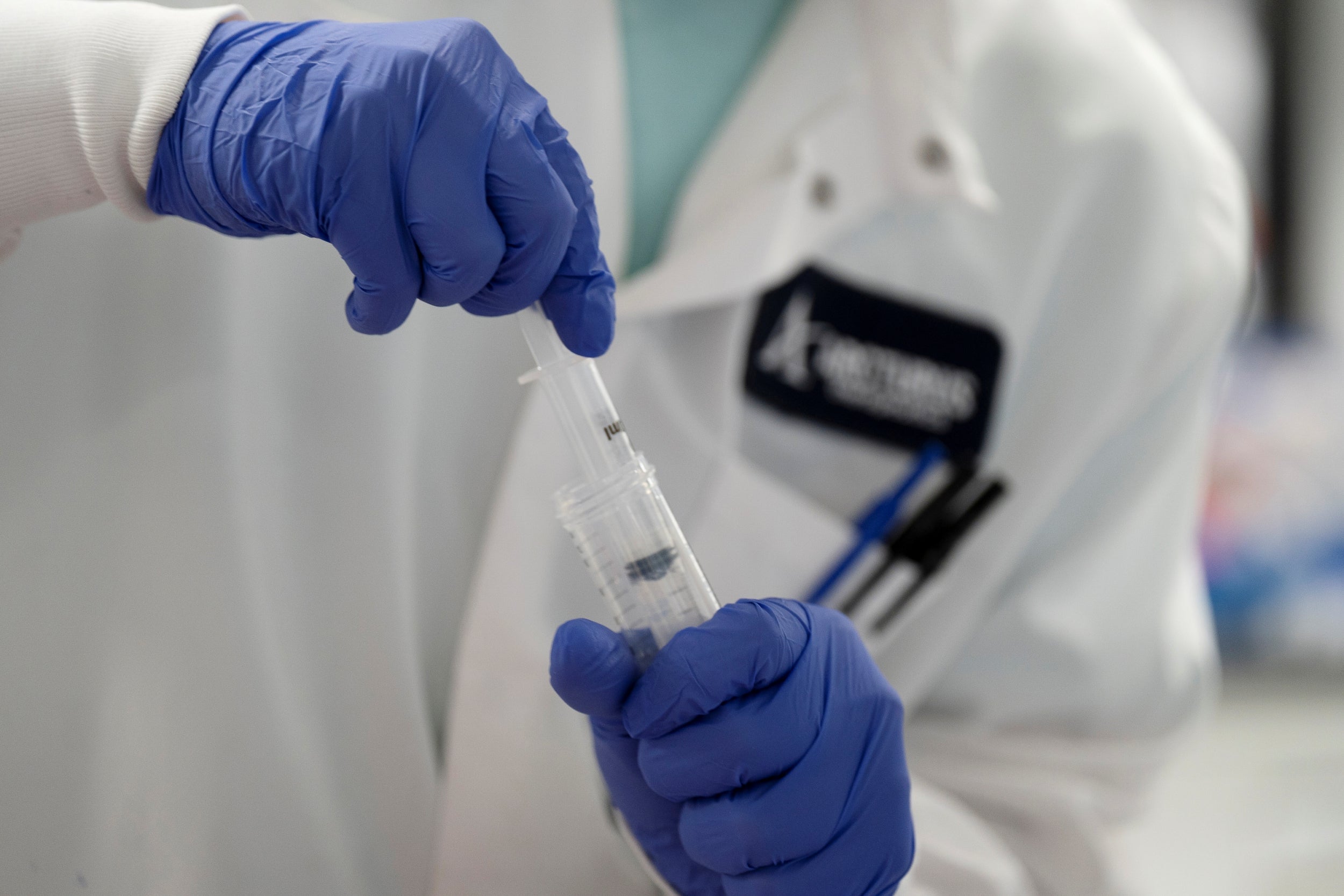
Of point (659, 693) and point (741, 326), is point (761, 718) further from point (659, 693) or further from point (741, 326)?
point (741, 326)

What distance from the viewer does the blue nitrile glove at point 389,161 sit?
35cm

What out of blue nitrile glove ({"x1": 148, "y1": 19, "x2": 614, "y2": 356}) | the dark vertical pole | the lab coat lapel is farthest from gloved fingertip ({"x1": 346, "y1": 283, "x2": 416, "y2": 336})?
the dark vertical pole

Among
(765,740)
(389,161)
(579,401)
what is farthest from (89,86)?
(765,740)

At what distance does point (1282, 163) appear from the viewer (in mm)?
1859

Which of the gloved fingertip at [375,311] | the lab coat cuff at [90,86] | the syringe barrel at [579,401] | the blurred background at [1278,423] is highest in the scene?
the lab coat cuff at [90,86]

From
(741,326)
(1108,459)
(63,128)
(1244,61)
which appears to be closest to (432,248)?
(63,128)

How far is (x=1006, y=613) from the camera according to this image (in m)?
0.73

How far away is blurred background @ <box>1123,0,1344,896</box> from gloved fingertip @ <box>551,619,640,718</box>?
1165 mm

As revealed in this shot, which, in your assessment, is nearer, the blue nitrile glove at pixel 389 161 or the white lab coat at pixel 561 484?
the blue nitrile glove at pixel 389 161

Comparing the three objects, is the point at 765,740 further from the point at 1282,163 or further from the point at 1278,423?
the point at 1282,163

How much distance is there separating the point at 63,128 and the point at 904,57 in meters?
0.54

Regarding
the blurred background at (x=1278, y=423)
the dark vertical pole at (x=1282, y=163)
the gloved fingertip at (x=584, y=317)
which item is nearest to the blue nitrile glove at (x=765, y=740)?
the gloved fingertip at (x=584, y=317)

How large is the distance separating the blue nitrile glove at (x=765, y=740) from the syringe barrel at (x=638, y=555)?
0.07 ft

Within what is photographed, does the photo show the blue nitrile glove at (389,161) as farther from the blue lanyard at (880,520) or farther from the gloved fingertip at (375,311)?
the blue lanyard at (880,520)
